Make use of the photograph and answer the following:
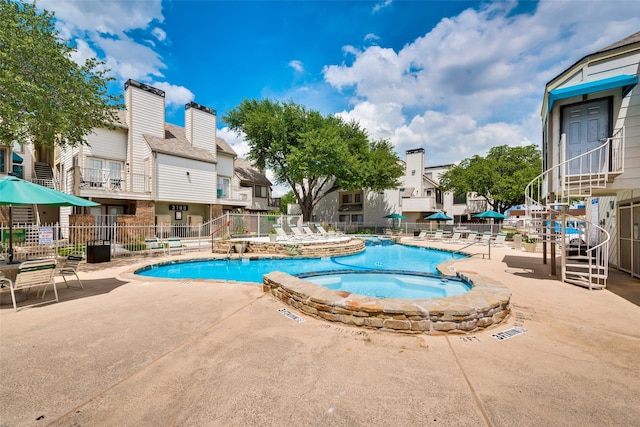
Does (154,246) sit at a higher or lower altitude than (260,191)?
lower

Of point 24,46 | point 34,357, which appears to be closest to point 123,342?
point 34,357

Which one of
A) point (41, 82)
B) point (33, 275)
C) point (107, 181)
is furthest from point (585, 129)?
point (107, 181)

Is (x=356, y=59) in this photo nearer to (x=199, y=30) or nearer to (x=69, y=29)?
(x=199, y=30)

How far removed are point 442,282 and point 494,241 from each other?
14142mm

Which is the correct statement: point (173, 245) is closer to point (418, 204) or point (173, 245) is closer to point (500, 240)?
point (500, 240)

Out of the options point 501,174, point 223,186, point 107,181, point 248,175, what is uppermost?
point 501,174

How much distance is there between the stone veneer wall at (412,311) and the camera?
13.4ft

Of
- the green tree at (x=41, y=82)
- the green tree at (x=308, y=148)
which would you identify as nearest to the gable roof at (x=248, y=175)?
the green tree at (x=308, y=148)

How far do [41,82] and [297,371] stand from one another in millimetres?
14182

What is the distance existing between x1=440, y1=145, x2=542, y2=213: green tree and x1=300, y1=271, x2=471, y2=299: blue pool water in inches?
1044

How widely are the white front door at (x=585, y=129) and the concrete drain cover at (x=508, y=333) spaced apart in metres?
6.10

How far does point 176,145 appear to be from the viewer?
65.6ft

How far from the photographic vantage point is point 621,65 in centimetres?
734

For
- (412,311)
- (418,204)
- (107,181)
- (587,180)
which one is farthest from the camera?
(418,204)
